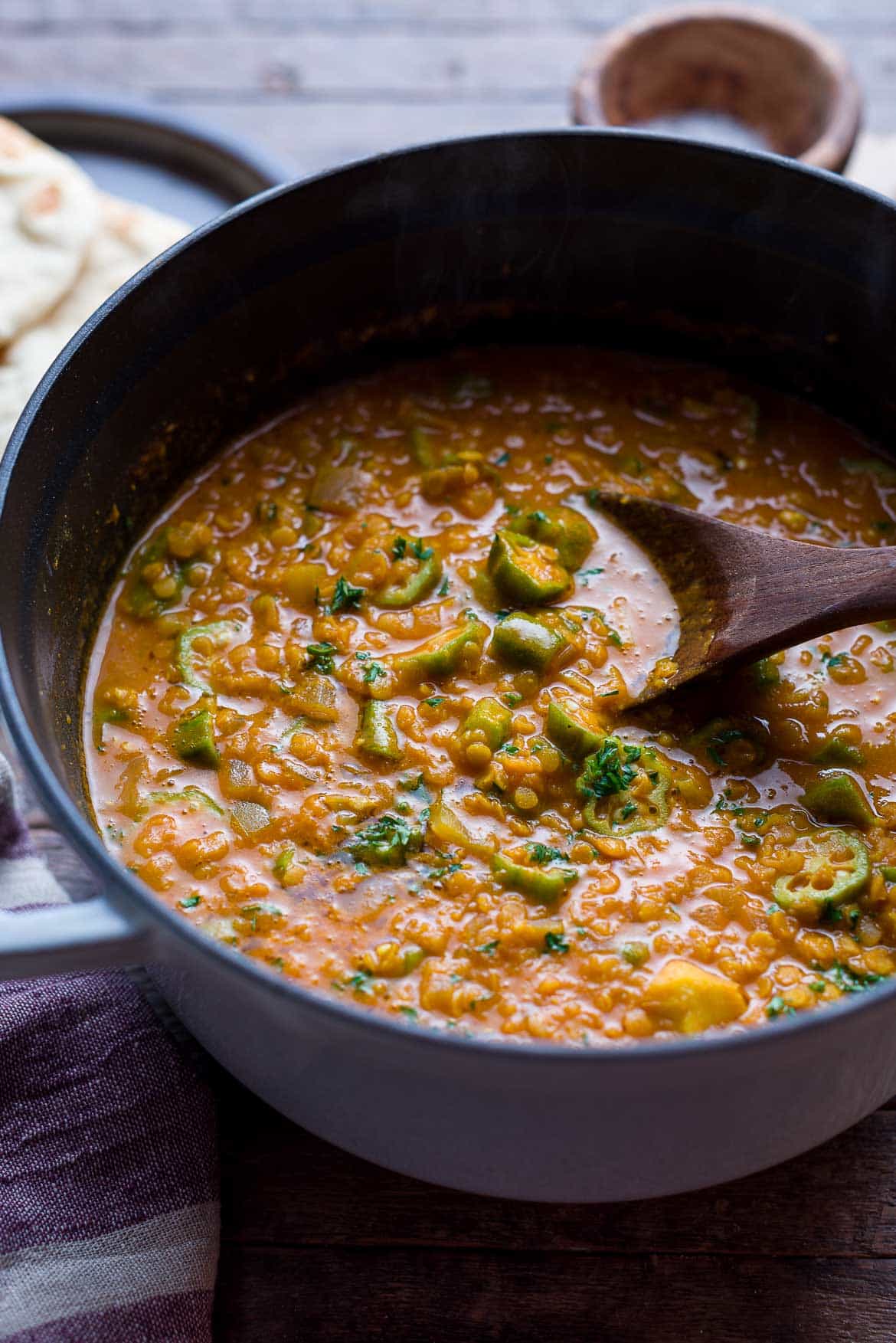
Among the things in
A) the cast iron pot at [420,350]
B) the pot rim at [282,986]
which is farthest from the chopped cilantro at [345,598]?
the pot rim at [282,986]

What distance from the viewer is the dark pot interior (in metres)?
3.02

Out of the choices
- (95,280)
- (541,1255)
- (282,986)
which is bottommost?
(541,1255)

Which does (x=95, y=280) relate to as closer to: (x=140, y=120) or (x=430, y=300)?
(x=140, y=120)

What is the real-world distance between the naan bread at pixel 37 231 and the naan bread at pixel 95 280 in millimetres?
Answer: 52

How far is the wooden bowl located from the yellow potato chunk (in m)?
2.86

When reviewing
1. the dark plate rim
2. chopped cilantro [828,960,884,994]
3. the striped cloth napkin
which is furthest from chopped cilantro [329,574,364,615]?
the dark plate rim

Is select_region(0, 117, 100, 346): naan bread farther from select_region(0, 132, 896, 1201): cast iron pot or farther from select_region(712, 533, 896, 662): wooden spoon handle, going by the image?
select_region(712, 533, 896, 662): wooden spoon handle

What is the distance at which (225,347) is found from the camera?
11.2 ft

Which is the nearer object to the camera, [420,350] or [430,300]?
[430,300]

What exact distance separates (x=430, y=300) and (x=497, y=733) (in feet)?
4.53

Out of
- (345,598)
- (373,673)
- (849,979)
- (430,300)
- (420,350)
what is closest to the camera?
(849,979)

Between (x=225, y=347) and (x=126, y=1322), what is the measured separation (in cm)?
224

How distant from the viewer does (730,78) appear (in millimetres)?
4723

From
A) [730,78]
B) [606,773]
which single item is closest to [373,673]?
[606,773]
